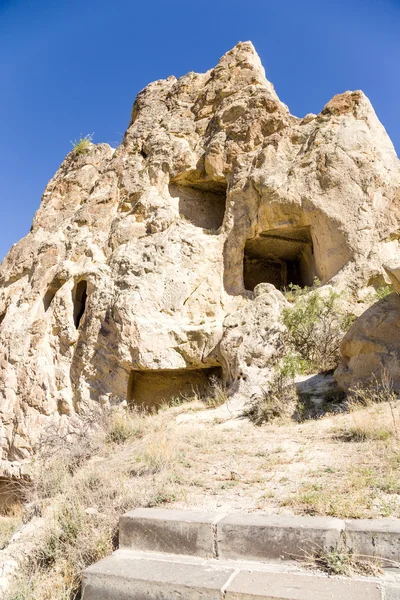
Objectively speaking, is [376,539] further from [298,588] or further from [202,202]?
[202,202]

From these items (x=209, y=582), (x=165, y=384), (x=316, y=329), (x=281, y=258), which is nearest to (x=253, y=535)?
(x=209, y=582)

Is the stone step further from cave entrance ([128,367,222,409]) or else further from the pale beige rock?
cave entrance ([128,367,222,409])

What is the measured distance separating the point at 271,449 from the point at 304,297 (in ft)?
12.2

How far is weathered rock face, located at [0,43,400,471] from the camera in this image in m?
8.84

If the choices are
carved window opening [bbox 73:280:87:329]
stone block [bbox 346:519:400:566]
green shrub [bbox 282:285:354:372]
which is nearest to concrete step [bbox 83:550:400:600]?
stone block [bbox 346:519:400:566]

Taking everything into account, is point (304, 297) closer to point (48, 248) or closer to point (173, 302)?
point (173, 302)

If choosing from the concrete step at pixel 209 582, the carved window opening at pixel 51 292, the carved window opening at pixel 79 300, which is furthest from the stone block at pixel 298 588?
A: the carved window opening at pixel 51 292

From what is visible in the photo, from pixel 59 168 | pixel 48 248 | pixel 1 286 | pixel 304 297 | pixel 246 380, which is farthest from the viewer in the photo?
pixel 59 168

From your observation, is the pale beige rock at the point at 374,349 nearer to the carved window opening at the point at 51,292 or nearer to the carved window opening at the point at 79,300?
the carved window opening at the point at 79,300

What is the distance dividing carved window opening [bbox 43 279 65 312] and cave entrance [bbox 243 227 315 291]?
4.55 metres

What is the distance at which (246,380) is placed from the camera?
7.31 metres

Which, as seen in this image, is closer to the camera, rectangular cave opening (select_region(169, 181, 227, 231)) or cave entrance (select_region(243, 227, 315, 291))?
cave entrance (select_region(243, 227, 315, 291))

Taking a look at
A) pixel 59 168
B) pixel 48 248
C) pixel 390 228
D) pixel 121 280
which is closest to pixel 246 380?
pixel 121 280

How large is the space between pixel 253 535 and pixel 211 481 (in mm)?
1176
